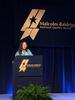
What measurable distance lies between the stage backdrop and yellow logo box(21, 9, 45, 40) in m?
0.07

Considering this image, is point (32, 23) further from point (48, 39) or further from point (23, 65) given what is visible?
point (23, 65)

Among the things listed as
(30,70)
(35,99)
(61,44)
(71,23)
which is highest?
(71,23)

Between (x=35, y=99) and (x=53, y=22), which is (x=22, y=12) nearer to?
(x=53, y=22)

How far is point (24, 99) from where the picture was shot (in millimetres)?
4641

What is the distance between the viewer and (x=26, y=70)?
282 inches

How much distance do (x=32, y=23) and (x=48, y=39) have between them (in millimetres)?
672

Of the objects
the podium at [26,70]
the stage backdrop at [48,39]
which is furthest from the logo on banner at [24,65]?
the stage backdrop at [48,39]

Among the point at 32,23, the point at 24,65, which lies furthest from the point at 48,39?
the point at 24,65

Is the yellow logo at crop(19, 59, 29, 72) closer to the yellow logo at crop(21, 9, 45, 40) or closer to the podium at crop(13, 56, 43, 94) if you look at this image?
the podium at crop(13, 56, 43, 94)

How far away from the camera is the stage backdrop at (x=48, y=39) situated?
10.0 meters

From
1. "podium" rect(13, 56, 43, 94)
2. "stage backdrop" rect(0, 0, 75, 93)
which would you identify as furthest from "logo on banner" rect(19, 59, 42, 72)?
"stage backdrop" rect(0, 0, 75, 93)

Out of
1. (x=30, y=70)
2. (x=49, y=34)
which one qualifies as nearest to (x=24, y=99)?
(x=30, y=70)

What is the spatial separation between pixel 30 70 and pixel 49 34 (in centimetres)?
311

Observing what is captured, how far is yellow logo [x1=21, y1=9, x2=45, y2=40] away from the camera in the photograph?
10016mm
